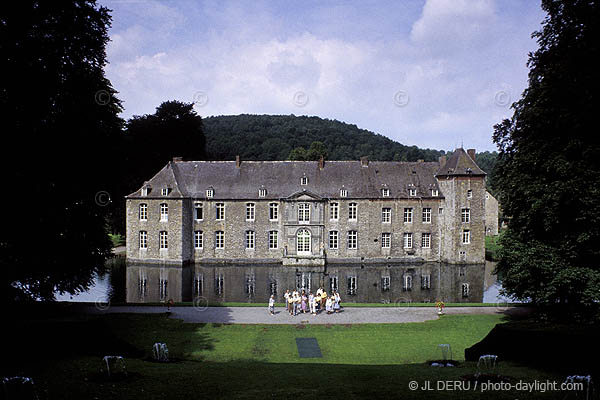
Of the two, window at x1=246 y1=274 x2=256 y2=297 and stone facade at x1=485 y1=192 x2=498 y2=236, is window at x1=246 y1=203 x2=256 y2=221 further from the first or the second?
stone facade at x1=485 y1=192 x2=498 y2=236

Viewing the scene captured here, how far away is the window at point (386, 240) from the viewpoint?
131ft

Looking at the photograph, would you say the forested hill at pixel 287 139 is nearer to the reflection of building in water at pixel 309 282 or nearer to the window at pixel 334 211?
the window at pixel 334 211

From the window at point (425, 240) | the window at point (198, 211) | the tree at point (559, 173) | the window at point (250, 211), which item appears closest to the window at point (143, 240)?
the window at point (198, 211)

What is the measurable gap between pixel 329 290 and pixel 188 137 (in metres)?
30.8

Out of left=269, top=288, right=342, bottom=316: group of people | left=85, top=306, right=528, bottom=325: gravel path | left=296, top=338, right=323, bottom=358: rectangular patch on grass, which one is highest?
left=269, top=288, right=342, bottom=316: group of people

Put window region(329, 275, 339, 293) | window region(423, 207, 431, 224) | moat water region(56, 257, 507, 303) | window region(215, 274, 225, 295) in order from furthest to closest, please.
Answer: window region(423, 207, 431, 224) → window region(329, 275, 339, 293) → window region(215, 274, 225, 295) → moat water region(56, 257, 507, 303)

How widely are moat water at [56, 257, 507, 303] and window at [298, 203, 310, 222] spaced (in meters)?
4.68

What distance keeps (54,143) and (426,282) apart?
2318cm

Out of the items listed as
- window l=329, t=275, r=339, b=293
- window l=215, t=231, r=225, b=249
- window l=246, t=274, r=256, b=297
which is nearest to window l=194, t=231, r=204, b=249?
window l=215, t=231, r=225, b=249

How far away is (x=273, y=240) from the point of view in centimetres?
3928

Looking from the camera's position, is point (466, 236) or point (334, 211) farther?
point (334, 211)

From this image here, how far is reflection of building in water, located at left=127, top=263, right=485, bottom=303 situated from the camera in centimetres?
2489

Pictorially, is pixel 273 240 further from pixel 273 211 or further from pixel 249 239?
pixel 273 211

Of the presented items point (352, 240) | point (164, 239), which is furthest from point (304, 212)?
point (164, 239)
